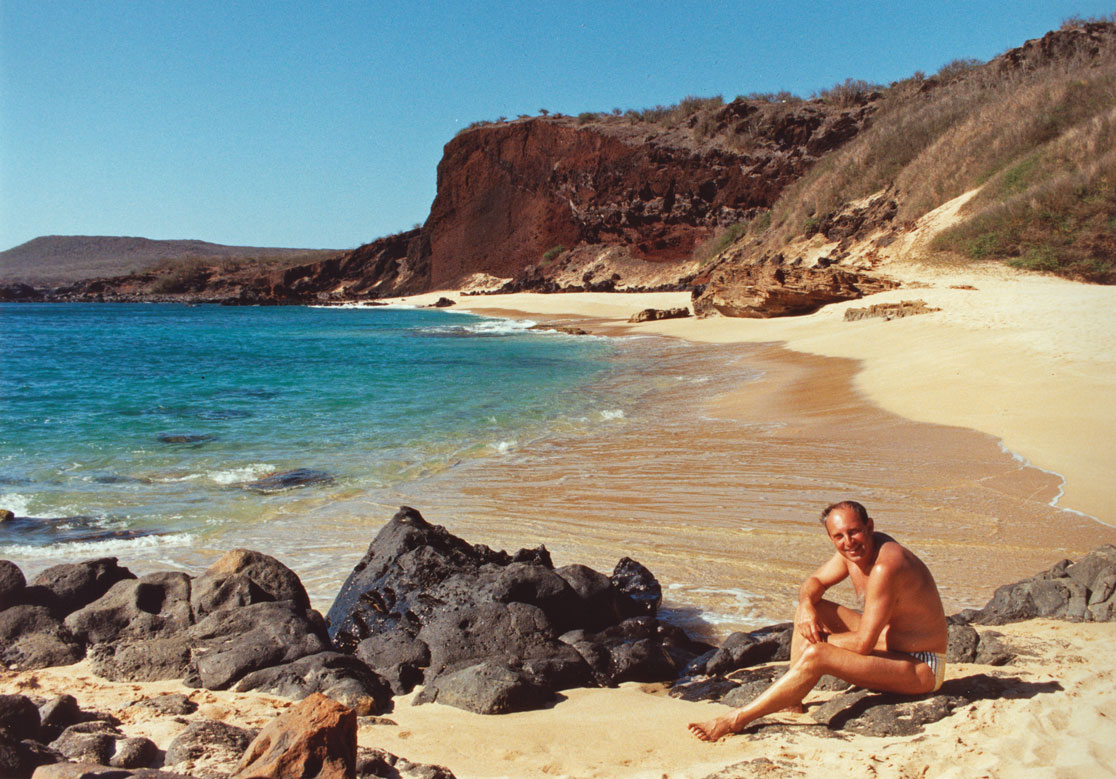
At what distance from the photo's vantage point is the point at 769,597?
486 cm

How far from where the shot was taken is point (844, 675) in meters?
3.15

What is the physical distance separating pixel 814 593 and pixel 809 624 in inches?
5.1

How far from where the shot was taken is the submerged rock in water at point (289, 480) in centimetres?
814

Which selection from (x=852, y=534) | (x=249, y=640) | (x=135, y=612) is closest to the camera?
(x=852, y=534)

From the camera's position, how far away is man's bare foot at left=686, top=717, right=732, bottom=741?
3051mm

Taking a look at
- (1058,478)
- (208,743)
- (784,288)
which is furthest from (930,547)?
Answer: (784,288)

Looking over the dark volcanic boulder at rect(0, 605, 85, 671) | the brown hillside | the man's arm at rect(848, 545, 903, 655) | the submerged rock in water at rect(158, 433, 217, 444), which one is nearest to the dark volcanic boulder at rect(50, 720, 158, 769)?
the dark volcanic boulder at rect(0, 605, 85, 671)

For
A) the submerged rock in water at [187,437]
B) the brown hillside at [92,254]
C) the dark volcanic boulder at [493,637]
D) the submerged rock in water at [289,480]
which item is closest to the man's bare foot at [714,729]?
the dark volcanic boulder at [493,637]

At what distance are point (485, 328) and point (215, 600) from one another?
2925 cm

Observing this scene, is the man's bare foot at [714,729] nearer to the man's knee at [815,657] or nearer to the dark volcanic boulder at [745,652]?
the man's knee at [815,657]

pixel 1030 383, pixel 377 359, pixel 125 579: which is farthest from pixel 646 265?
pixel 125 579

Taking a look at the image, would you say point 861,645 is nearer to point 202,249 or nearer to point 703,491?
point 703,491

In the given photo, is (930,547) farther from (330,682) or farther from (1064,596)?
(330,682)

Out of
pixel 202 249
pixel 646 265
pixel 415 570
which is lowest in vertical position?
pixel 415 570
